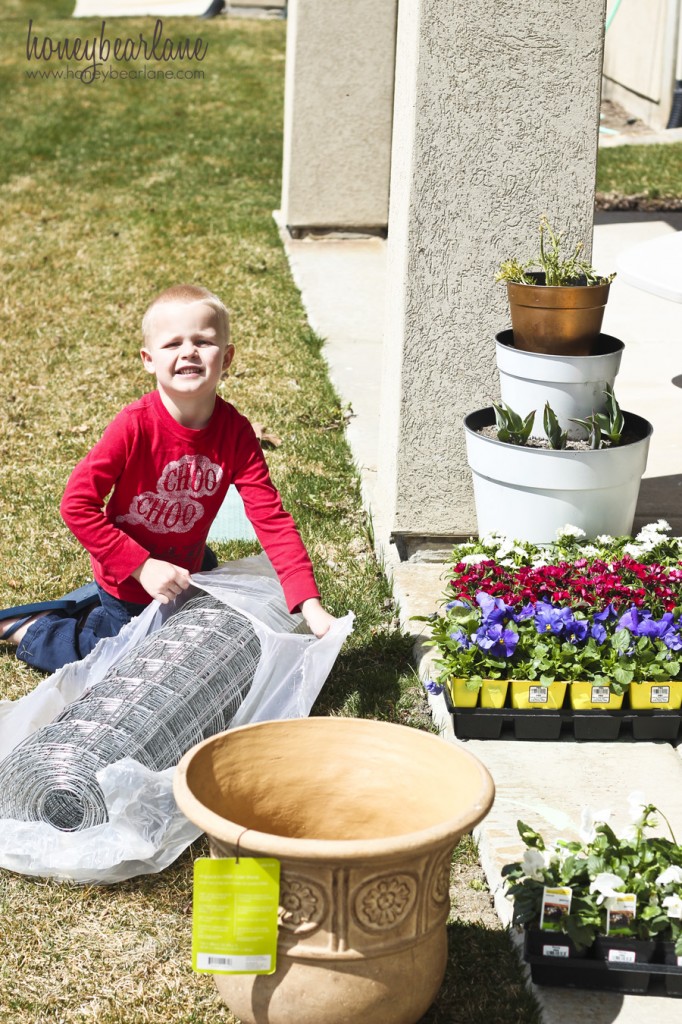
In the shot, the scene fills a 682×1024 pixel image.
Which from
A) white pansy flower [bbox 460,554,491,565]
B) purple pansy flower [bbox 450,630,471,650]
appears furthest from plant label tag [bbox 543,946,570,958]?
white pansy flower [bbox 460,554,491,565]

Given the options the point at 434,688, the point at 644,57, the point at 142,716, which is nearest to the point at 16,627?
the point at 142,716

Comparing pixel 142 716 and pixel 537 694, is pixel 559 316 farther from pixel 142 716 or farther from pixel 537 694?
pixel 142 716

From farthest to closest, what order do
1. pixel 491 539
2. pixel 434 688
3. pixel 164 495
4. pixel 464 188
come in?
pixel 464 188 < pixel 491 539 < pixel 164 495 < pixel 434 688

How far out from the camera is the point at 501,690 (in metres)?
3.16

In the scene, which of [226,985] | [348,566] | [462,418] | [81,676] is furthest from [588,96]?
[226,985]

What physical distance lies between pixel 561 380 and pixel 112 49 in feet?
45.9

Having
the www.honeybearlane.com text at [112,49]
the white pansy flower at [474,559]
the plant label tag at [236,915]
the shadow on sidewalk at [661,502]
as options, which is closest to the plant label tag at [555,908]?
the plant label tag at [236,915]

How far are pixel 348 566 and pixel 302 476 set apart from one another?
81cm

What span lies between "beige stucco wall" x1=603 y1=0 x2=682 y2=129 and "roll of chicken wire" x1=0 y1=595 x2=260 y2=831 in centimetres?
1033

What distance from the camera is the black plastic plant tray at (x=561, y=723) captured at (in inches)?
125

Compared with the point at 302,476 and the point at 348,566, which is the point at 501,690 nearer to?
the point at 348,566

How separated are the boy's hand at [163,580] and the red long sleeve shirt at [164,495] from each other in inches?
1.7

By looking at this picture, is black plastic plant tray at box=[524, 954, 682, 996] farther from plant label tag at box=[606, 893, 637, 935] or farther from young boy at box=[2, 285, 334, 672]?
young boy at box=[2, 285, 334, 672]

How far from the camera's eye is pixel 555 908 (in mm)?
2283
